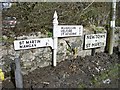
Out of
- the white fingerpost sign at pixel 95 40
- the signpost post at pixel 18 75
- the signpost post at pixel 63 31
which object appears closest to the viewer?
the signpost post at pixel 18 75

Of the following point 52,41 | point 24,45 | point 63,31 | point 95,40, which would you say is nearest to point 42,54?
point 52,41

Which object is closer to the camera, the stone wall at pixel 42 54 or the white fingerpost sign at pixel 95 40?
the stone wall at pixel 42 54

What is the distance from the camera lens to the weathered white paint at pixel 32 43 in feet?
14.7

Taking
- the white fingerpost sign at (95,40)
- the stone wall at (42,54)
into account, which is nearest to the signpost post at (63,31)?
the stone wall at (42,54)

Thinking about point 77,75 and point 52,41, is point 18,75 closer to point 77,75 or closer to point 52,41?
point 52,41

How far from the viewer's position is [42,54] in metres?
4.88

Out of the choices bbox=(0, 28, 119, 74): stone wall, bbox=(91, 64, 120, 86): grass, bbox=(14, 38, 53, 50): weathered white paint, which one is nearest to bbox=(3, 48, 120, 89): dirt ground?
bbox=(91, 64, 120, 86): grass

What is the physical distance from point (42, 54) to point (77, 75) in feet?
2.94

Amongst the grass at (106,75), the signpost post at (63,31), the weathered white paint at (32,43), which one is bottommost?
the grass at (106,75)

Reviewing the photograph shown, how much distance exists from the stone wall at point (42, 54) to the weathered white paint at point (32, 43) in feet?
0.35

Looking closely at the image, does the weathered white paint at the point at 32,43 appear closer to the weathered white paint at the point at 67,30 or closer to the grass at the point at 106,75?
the weathered white paint at the point at 67,30

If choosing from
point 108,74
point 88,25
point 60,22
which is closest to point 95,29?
point 88,25

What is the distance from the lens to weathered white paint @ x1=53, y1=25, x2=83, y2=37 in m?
4.93

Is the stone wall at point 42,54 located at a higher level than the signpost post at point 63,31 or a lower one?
lower
